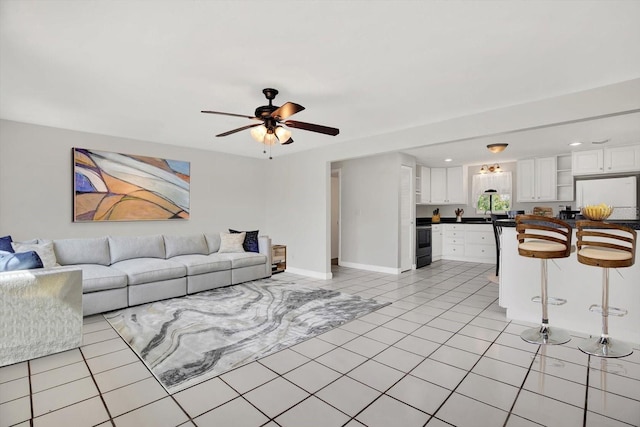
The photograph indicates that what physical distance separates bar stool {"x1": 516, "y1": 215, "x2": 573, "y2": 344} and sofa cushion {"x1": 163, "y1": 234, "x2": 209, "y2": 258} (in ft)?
14.7

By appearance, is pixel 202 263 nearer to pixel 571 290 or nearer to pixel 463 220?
pixel 571 290

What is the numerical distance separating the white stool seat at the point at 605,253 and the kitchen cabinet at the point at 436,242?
4745mm

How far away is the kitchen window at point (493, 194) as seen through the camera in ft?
24.2

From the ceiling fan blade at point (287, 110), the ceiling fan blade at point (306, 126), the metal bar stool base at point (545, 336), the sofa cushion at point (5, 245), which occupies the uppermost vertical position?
the ceiling fan blade at point (287, 110)

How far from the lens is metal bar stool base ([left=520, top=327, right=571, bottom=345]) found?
287cm

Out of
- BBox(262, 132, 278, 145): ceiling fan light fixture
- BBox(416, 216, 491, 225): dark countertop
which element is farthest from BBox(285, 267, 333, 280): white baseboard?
BBox(262, 132, 278, 145): ceiling fan light fixture

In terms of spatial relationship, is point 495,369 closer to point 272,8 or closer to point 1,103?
point 272,8

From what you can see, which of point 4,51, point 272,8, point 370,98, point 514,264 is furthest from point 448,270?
point 4,51

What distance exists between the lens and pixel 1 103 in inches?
137

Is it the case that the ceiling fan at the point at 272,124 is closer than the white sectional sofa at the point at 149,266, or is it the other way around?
the ceiling fan at the point at 272,124

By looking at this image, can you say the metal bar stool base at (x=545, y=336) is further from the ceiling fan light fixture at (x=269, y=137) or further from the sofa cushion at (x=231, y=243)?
the sofa cushion at (x=231, y=243)

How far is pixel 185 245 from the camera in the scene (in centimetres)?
507

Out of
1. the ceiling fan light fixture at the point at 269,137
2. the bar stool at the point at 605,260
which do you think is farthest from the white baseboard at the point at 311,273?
the bar stool at the point at 605,260

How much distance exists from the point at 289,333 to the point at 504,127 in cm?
320
